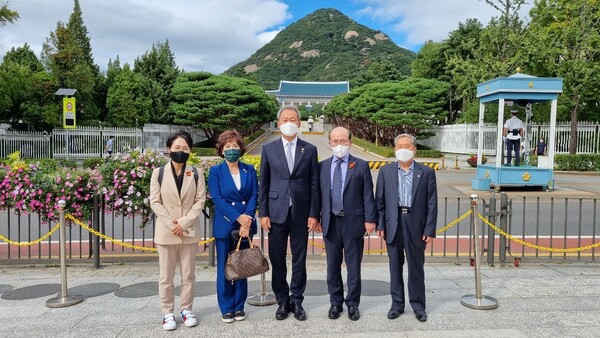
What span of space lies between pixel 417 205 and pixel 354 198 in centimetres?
63

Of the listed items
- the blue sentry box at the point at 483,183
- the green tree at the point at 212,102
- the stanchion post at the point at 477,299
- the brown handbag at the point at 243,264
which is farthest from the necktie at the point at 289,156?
the green tree at the point at 212,102

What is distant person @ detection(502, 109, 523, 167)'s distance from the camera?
14.1 m

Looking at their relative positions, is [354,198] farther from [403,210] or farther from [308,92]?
[308,92]

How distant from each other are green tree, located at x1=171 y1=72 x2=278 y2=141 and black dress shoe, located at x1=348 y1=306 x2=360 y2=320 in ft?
94.2

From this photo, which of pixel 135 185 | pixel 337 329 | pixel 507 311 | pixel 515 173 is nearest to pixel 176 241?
pixel 337 329

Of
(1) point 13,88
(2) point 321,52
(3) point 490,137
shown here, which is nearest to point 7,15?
(1) point 13,88

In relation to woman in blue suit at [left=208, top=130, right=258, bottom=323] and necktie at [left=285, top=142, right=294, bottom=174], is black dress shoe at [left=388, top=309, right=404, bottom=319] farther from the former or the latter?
necktie at [left=285, top=142, right=294, bottom=174]

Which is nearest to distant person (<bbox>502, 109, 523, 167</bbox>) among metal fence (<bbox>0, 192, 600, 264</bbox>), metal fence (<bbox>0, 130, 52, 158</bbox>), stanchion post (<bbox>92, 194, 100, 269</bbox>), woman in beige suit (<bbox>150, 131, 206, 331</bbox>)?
metal fence (<bbox>0, 192, 600, 264</bbox>)

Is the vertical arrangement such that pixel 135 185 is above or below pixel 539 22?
below

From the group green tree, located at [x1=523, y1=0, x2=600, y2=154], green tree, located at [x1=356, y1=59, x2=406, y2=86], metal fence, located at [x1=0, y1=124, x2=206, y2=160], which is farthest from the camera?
green tree, located at [x1=356, y1=59, x2=406, y2=86]

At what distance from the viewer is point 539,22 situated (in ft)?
106

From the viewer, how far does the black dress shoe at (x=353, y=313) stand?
173 inches

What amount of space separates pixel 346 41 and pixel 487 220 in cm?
14815

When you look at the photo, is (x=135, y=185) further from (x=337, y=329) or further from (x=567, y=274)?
(x=567, y=274)
